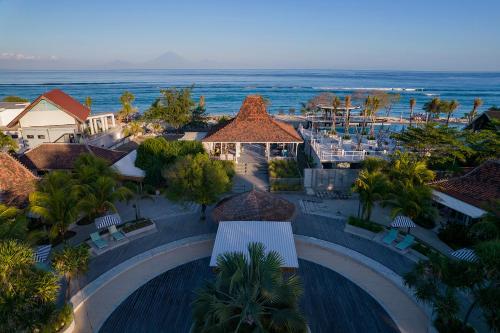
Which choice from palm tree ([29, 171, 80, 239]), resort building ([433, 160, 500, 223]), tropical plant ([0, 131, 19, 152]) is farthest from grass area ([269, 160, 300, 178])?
tropical plant ([0, 131, 19, 152])

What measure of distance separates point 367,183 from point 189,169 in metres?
10.00

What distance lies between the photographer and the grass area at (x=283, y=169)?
80.8ft

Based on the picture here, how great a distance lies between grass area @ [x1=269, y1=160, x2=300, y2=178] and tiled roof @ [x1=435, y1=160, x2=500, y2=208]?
1027 centimetres

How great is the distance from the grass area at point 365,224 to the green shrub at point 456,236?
125 inches

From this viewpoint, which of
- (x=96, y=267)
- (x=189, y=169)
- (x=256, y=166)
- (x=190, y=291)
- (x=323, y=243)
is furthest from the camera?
(x=256, y=166)

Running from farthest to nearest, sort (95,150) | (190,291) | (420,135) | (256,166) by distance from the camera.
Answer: (256,166)
(95,150)
(420,135)
(190,291)

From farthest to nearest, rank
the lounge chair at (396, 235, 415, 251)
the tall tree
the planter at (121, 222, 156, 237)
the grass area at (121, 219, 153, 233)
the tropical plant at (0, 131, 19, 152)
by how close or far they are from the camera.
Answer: the tall tree, the tropical plant at (0, 131, 19, 152), the grass area at (121, 219, 153, 233), the planter at (121, 222, 156, 237), the lounge chair at (396, 235, 415, 251)

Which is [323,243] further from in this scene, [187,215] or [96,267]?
[96,267]

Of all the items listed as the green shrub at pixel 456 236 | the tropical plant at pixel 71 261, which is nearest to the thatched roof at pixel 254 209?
the tropical plant at pixel 71 261

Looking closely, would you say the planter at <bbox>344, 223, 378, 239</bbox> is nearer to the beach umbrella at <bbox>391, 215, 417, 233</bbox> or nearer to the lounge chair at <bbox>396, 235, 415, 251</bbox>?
the beach umbrella at <bbox>391, 215, 417, 233</bbox>

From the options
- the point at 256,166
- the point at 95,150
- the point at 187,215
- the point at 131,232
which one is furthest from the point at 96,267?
the point at 256,166

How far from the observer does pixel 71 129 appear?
3219 centimetres

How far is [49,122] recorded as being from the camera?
107ft

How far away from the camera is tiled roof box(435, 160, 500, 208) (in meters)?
16.2
